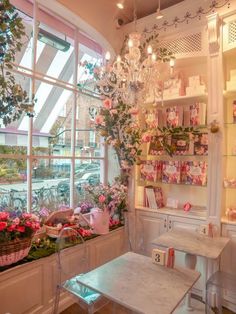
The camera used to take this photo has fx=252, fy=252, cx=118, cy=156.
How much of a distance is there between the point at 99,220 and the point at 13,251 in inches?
39.8

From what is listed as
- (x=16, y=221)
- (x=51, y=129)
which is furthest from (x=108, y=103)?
(x=16, y=221)

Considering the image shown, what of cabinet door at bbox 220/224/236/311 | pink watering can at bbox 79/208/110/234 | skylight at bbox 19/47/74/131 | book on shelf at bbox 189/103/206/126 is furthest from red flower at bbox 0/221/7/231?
book on shelf at bbox 189/103/206/126

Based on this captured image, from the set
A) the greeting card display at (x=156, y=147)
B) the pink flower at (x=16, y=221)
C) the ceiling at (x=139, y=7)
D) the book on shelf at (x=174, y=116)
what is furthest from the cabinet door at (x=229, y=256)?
the ceiling at (x=139, y=7)

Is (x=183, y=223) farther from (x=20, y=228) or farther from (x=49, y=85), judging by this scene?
(x=49, y=85)

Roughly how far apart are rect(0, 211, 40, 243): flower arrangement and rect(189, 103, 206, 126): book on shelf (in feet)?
6.25

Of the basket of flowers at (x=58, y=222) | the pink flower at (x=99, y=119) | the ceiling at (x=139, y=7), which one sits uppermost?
the ceiling at (x=139, y=7)

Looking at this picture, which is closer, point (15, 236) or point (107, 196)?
point (15, 236)

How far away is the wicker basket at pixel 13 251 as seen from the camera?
1777 millimetres

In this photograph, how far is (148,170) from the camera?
3.05 m

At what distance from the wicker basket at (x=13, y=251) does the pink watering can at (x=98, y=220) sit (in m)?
0.81

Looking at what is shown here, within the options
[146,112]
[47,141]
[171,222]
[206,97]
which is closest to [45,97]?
[47,141]

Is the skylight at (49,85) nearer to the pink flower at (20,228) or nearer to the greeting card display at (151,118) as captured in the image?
the pink flower at (20,228)

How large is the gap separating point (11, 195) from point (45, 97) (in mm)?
999

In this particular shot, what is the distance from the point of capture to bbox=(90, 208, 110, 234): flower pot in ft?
8.70
